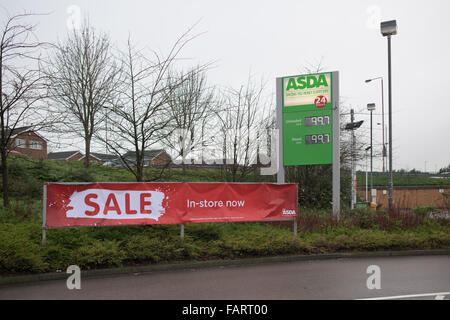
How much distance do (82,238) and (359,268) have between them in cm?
644

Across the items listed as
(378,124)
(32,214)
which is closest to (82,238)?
(32,214)

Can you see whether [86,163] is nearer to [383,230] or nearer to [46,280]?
[46,280]

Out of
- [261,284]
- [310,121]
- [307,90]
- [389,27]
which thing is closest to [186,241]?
[261,284]

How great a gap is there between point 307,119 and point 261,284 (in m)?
8.40

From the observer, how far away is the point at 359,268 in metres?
8.64

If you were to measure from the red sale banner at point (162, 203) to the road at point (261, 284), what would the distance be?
1.44 meters

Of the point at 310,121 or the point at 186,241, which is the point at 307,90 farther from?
the point at 186,241

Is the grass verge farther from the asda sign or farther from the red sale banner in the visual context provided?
the asda sign

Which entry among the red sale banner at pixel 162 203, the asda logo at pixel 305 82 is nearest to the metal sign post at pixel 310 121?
Result: the asda logo at pixel 305 82

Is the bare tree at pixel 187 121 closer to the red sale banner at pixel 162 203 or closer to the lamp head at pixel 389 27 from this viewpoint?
the red sale banner at pixel 162 203

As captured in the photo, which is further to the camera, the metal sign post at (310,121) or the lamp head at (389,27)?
the lamp head at (389,27)

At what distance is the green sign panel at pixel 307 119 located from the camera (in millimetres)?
13766

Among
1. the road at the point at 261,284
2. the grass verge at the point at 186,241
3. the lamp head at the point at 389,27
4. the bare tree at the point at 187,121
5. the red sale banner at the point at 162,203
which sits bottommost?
the road at the point at 261,284

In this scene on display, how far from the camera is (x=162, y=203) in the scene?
9.11 m
